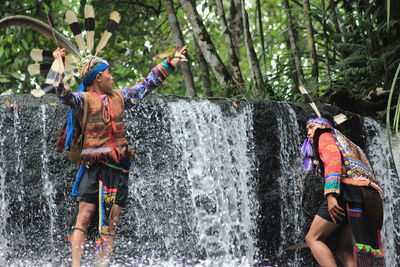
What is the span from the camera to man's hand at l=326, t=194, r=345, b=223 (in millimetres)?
5020

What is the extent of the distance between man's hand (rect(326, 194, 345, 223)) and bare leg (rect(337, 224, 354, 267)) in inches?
10.5

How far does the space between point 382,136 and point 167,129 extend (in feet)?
8.68

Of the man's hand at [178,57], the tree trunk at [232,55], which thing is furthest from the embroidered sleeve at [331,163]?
the tree trunk at [232,55]

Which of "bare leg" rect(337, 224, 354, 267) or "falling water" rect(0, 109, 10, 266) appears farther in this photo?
"falling water" rect(0, 109, 10, 266)

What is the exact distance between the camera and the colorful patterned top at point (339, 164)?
16.5ft

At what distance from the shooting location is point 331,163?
505 centimetres

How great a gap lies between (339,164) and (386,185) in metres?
2.62

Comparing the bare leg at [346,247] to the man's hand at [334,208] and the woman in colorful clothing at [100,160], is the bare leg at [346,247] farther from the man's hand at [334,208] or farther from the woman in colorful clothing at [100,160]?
the woman in colorful clothing at [100,160]

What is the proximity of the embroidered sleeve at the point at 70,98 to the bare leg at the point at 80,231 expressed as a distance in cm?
68

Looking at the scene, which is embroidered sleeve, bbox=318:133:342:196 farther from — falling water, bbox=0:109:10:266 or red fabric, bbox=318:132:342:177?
falling water, bbox=0:109:10:266

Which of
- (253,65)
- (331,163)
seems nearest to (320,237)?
(331,163)

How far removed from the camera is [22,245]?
629 centimetres

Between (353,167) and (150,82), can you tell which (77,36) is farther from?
(353,167)

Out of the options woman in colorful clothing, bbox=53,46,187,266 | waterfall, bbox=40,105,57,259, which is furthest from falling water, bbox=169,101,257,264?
woman in colorful clothing, bbox=53,46,187,266
